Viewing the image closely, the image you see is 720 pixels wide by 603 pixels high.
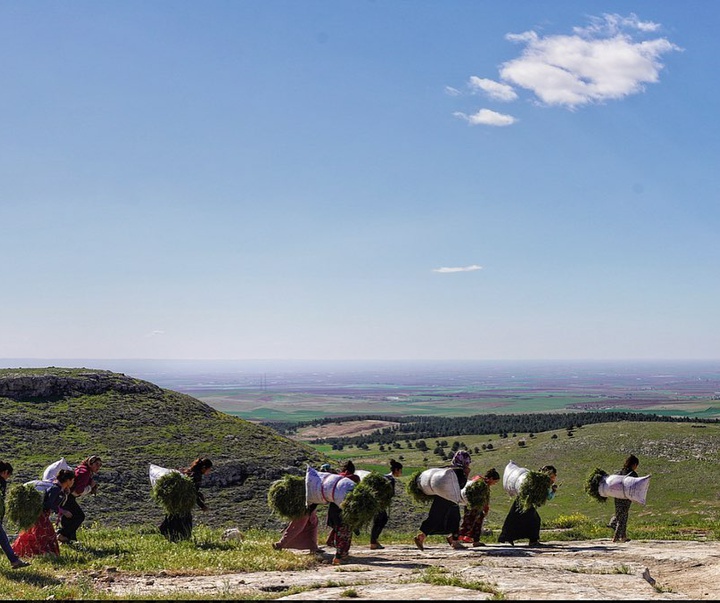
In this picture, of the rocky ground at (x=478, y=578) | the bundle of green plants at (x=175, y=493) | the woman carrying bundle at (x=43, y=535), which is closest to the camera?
the rocky ground at (x=478, y=578)

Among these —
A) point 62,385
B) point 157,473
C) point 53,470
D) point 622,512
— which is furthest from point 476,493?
point 62,385

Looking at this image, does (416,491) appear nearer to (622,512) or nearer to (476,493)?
(476,493)

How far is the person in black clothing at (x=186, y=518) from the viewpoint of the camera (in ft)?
52.3

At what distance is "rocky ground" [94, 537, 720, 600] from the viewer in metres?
10.2

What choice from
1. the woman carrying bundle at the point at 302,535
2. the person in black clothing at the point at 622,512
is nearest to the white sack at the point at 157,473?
the woman carrying bundle at the point at 302,535

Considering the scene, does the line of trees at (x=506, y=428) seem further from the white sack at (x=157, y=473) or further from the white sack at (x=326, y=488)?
the white sack at (x=157, y=473)

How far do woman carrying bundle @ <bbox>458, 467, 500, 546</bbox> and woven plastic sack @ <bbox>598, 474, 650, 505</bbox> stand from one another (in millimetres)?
3043

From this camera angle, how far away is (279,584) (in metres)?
11.1

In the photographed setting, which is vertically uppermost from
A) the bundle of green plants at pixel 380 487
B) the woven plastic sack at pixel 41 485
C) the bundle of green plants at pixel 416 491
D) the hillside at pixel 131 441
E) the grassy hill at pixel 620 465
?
the bundle of green plants at pixel 380 487

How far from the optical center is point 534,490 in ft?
52.2

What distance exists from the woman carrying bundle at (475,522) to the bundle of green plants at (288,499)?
4.37 m

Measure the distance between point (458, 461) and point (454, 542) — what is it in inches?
76.0

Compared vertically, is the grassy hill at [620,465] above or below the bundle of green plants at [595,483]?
below

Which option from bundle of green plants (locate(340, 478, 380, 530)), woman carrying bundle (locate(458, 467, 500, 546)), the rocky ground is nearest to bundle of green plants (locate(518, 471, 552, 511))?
woman carrying bundle (locate(458, 467, 500, 546))
